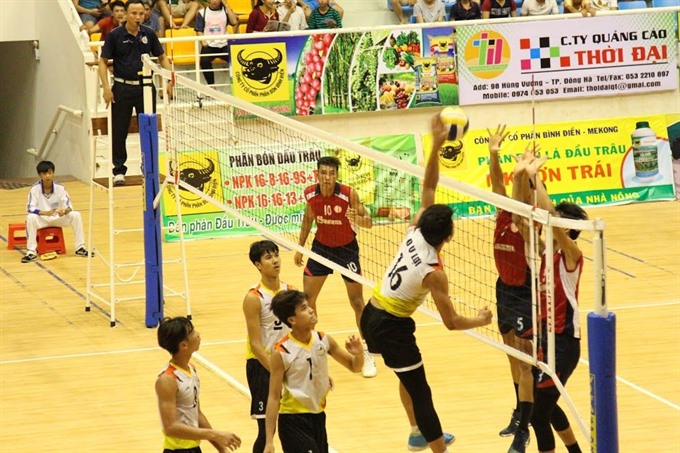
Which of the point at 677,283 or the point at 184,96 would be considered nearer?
the point at 677,283

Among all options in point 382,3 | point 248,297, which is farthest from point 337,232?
point 382,3

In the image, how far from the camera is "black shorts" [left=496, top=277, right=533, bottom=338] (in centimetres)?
1004

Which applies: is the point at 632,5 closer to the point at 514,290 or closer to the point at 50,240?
the point at 50,240

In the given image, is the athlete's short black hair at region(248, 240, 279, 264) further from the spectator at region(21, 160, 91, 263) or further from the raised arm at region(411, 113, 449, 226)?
the spectator at region(21, 160, 91, 263)

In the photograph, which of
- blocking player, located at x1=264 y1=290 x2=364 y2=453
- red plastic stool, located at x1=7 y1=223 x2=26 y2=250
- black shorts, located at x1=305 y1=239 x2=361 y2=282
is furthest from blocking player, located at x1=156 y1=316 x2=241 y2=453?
red plastic stool, located at x1=7 y1=223 x2=26 y2=250

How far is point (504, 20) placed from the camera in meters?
21.3

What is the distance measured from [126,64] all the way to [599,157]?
9.31 metres

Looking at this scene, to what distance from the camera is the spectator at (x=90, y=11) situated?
22688mm

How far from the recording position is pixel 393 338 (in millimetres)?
8859

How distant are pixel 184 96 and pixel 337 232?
984cm

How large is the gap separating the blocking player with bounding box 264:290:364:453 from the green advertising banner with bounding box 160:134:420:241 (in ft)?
34.9

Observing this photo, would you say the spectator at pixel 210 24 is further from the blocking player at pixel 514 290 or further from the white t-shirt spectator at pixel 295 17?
the blocking player at pixel 514 290

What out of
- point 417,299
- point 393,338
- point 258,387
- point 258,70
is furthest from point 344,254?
point 258,70

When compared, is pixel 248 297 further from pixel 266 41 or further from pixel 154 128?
pixel 266 41
